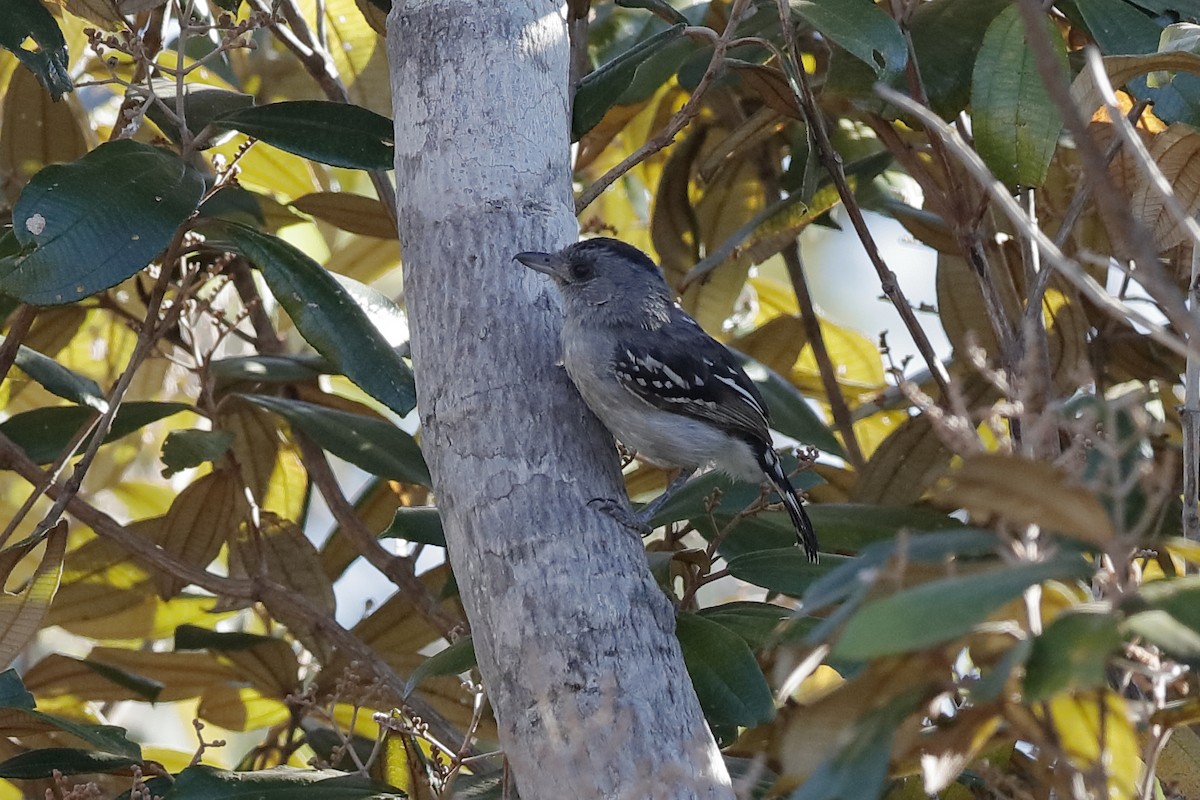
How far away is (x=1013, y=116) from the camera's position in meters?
2.51

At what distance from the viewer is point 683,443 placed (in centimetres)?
317

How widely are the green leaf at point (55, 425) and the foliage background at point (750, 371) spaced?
11mm

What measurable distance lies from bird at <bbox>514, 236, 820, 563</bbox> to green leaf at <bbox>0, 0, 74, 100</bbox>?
1.11 meters

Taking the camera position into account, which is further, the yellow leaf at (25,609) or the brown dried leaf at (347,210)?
the brown dried leaf at (347,210)

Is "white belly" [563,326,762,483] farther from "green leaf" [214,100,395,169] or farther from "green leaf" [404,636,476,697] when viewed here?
"green leaf" [214,100,395,169]

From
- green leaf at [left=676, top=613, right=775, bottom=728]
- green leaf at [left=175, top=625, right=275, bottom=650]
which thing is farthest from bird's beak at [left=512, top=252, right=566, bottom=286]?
green leaf at [left=175, top=625, right=275, bottom=650]

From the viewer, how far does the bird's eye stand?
2855mm

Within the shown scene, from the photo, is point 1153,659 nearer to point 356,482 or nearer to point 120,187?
point 120,187

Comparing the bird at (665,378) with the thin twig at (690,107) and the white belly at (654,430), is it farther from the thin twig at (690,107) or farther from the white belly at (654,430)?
the thin twig at (690,107)

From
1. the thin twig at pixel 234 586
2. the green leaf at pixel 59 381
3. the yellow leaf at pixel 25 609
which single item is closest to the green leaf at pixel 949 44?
the thin twig at pixel 234 586

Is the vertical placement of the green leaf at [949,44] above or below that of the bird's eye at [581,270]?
above

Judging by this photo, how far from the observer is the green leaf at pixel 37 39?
8.46 feet

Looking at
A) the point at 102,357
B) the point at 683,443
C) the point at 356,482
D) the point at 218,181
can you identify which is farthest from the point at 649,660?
the point at 356,482

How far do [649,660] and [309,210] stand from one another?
2.03 m
